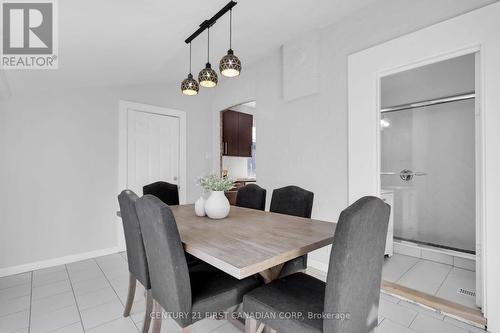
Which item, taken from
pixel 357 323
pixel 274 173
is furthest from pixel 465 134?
pixel 357 323

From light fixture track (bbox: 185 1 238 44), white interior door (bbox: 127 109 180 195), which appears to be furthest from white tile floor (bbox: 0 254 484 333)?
light fixture track (bbox: 185 1 238 44)

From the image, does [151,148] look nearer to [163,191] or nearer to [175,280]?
[163,191]

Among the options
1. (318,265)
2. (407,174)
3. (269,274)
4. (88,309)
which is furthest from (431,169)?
(88,309)

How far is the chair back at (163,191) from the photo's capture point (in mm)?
2846

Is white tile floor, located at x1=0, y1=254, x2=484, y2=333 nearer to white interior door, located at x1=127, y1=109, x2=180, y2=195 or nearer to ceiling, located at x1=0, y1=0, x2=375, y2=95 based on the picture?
white interior door, located at x1=127, y1=109, x2=180, y2=195

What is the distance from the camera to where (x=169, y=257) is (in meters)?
1.18

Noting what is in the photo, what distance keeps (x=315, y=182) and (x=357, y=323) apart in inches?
76.3

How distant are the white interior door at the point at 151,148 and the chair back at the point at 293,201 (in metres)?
2.27

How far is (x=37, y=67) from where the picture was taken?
7.63 feet

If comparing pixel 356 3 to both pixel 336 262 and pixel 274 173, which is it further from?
pixel 336 262

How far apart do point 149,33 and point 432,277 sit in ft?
12.2

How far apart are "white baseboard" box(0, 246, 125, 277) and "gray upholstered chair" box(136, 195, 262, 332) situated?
2.44 meters

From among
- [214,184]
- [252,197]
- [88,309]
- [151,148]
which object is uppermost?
[151,148]

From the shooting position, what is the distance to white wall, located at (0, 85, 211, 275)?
2.83 m
